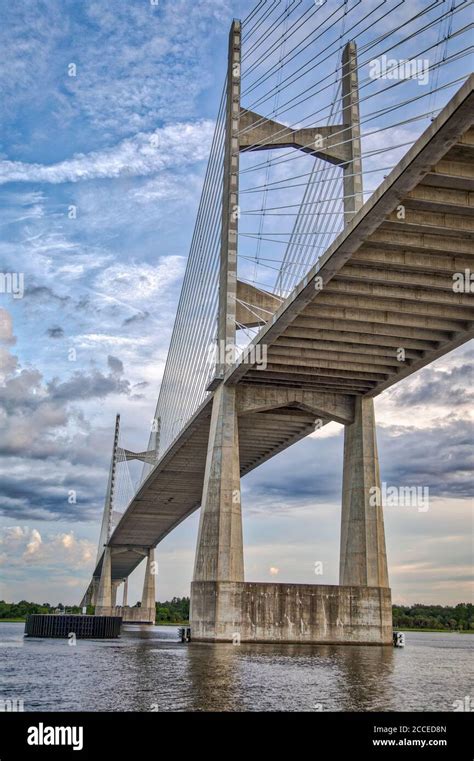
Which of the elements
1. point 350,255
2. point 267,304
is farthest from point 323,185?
point 350,255

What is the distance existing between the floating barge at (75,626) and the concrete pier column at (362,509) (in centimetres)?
2917

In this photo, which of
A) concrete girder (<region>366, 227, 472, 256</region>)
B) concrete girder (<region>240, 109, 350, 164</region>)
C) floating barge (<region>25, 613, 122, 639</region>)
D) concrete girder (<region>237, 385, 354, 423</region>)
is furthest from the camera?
floating barge (<region>25, 613, 122, 639</region>)

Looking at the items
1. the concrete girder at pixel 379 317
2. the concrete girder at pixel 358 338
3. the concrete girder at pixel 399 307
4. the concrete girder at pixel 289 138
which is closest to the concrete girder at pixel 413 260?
the concrete girder at pixel 399 307

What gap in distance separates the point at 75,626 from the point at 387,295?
45821 millimetres

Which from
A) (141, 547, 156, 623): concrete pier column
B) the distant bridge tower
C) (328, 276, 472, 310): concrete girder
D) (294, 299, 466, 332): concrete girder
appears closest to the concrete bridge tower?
(294, 299, 466, 332): concrete girder

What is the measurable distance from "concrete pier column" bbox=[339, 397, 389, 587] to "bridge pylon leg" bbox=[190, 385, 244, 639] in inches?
237

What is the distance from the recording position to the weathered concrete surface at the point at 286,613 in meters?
35.9

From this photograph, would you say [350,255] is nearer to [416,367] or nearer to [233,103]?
[416,367]

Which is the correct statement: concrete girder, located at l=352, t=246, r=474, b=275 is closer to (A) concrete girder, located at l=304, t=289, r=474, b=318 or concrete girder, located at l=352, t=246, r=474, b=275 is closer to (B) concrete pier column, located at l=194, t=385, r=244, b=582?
(A) concrete girder, located at l=304, t=289, r=474, b=318

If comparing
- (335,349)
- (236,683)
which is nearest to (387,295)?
(335,349)

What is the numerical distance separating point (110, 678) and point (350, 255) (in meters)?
14.8

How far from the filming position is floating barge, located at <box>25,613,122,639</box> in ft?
209

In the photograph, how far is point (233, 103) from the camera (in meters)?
42.7

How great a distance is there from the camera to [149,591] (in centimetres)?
11669
